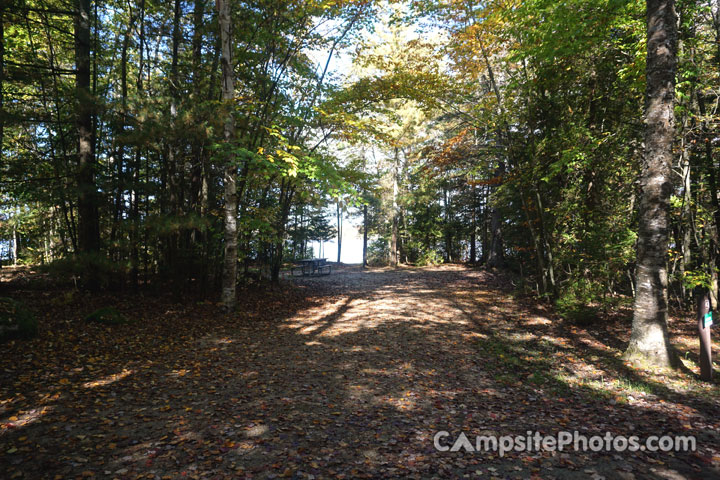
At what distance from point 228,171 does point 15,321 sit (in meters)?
4.68

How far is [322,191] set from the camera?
8625 mm

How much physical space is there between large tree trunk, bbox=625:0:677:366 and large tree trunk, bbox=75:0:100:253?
1055cm

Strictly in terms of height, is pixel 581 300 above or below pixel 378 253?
below

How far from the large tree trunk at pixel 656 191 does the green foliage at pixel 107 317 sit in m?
9.56

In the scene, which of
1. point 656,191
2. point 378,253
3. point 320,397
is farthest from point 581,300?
point 378,253

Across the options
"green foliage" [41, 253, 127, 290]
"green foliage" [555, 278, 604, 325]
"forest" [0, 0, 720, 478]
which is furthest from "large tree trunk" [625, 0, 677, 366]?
"green foliage" [41, 253, 127, 290]

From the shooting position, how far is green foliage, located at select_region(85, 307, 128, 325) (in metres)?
6.40

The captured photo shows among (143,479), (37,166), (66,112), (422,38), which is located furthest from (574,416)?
(422,38)

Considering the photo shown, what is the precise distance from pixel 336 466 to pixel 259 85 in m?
10.5

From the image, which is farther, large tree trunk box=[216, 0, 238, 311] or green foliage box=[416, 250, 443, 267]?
green foliage box=[416, 250, 443, 267]

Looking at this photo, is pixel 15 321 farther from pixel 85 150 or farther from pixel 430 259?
pixel 430 259

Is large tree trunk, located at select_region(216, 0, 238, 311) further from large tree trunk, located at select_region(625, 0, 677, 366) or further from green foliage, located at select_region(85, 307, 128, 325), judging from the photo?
large tree trunk, located at select_region(625, 0, 677, 366)

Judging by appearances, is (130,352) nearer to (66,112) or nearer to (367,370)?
(367,370)

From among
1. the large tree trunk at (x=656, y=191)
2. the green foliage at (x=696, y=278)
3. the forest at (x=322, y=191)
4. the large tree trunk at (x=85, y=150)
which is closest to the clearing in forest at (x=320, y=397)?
the forest at (x=322, y=191)
